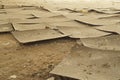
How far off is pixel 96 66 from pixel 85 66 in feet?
0.31

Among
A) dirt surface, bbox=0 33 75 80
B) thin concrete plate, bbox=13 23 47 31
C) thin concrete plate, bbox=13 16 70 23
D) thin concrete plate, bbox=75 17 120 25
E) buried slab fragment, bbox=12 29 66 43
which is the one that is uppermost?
thin concrete plate, bbox=75 17 120 25

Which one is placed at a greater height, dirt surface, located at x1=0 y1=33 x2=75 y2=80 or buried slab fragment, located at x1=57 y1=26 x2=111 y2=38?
buried slab fragment, located at x1=57 y1=26 x2=111 y2=38

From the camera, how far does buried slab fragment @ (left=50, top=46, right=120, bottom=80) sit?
195 centimetres

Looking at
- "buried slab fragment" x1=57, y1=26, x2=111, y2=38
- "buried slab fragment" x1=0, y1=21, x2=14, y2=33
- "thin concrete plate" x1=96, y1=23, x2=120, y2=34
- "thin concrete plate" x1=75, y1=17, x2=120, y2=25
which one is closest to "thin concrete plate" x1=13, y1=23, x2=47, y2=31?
"buried slab fragment" x1=0, y1=21, x2=14, y2=33

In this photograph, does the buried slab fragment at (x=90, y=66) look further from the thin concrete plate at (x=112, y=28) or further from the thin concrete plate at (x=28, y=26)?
the thin concrete plate at (x=28, y=26)

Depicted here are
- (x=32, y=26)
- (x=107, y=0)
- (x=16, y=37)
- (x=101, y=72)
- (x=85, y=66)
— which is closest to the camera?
(x=101, y=72)

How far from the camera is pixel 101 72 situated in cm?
199

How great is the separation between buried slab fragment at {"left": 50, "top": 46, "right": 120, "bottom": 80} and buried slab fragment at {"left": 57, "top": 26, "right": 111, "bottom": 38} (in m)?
1.07

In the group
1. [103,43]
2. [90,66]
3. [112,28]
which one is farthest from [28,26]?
[90,66]

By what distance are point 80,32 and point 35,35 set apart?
0.69 meters

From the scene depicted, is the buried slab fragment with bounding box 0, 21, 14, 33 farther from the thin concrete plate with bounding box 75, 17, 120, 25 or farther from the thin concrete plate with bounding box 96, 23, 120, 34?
the thin concrete plate with bounding box 96, 23, 120, 34

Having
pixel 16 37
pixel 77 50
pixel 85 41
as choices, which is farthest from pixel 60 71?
pixel 16 37

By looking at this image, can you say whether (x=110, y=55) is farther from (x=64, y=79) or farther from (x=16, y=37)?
(x=16, y=37)

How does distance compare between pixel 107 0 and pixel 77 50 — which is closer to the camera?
pixel 77 50
